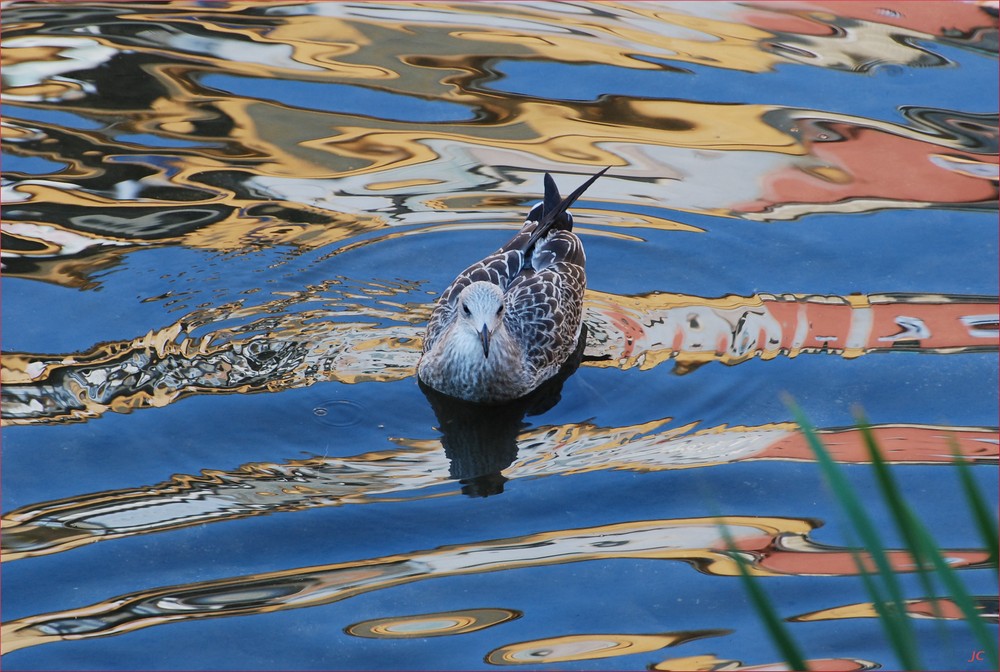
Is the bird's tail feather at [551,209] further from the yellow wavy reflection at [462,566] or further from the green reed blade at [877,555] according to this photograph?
the green reed blade at [877,555]

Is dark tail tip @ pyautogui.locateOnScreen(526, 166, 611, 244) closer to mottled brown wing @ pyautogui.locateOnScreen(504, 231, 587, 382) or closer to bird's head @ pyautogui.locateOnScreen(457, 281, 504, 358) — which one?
mottled brown wing @ pyautogui.locateOnScreen(504, 231, 587, 382)

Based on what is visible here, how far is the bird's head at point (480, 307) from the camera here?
6496 millimetres

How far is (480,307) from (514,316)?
757 mm

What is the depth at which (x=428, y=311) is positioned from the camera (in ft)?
24.8

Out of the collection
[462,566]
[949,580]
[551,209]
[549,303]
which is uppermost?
[949,580]

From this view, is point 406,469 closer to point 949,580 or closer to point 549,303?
point 549,303

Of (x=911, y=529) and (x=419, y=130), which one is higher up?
(x=911, y=529)

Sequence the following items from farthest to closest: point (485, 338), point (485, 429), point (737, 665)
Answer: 1. point (485, 429)
2. point (485, 338)
3. point (737, 665)

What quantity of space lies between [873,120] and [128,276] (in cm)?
636

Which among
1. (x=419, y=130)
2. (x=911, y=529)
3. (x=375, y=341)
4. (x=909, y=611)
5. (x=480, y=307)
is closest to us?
(x=911, y=529)

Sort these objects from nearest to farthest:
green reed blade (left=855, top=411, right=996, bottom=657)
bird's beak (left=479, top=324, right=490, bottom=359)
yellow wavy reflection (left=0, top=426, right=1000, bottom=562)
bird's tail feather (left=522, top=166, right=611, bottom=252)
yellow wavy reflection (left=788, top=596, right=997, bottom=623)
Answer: green reed blade (left=855, top=411, right=996, bottom=657)
yellow wavy reflection (left=788, top=596, right=997, bottom=623)
yellow wavy reflection (left=0, top=426, right=1000, bottom=562)
bird's beak (left=479, top=324, right=490, bottom=359)
bird's tail feather (left=522, top=166, right=611, bottom=252)

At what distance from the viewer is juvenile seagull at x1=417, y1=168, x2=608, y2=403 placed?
6.64m

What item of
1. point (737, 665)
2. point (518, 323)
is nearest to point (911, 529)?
point (737, 665)

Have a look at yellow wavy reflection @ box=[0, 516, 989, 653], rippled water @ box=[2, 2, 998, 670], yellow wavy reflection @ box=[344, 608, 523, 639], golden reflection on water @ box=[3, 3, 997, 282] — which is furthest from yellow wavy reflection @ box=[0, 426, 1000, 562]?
golden reflection on water @ box=[3, 3, 997, 282]
